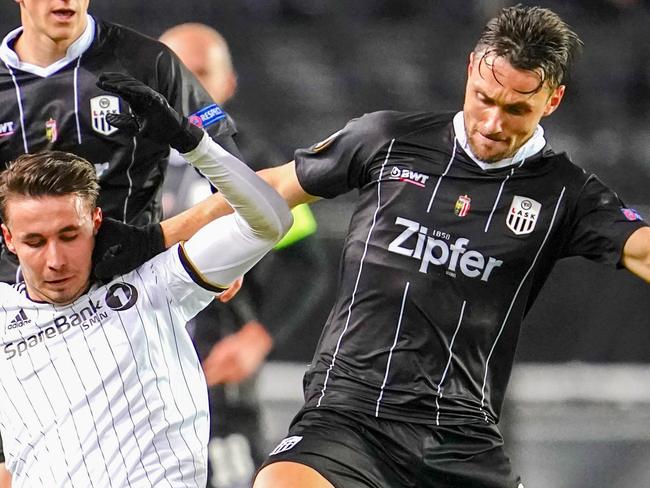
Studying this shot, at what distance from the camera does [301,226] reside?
14.2 feet

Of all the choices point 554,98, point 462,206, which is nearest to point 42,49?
point 462,206

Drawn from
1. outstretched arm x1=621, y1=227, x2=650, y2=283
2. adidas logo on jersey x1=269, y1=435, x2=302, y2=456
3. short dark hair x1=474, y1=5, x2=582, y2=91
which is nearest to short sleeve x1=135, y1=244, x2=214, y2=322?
adidas logo on jersey x1=269, y1=435, x2=302, y2=456

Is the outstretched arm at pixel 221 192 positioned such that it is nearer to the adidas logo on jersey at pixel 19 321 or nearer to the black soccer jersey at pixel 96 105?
the adidas logo on jersey at pixel 19 321

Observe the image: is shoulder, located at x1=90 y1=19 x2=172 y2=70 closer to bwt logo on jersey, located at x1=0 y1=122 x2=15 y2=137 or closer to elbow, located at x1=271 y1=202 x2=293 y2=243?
bwt logo on jersey, located at x1=0 y1=122 x2=15 y2=137

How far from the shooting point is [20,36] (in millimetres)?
3754

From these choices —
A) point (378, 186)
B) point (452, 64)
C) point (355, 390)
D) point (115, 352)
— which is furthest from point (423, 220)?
point (452, 64)

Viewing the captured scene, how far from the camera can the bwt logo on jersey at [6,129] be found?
3627 mm

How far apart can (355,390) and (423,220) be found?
0.42m

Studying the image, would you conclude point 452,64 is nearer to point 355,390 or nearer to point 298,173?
point 298,173

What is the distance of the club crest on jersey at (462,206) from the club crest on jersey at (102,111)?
101cm

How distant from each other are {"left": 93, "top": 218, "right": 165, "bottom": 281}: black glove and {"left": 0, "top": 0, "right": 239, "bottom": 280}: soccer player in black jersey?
719mm

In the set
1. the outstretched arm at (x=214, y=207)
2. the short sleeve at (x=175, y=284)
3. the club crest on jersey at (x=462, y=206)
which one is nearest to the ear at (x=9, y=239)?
the short sleeve at (x=175, y=284)

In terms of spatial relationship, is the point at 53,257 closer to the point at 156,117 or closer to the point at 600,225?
the point at 156,117

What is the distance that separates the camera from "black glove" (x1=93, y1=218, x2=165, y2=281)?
2.83 meters
